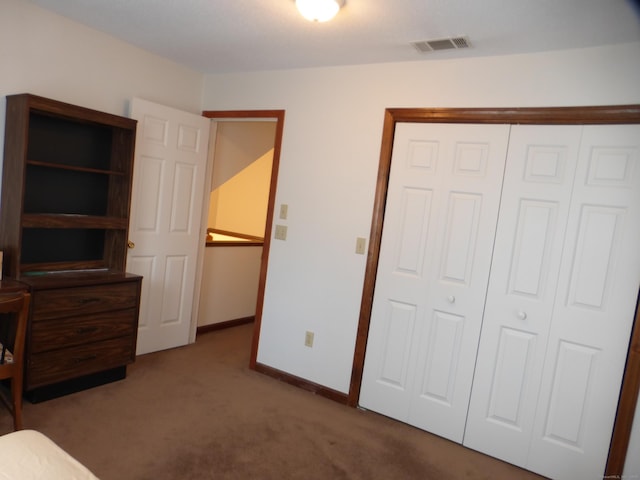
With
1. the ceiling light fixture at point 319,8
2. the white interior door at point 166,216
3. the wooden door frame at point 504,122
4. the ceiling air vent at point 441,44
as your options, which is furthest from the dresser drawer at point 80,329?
the ceiling air vent at point 441,44

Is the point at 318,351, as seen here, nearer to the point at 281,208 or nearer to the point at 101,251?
the point at 281,208

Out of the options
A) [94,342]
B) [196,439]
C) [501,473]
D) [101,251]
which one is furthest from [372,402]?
[101,251]

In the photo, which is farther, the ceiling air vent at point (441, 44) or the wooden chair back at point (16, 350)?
the ceiling air vent at point (441, 44)

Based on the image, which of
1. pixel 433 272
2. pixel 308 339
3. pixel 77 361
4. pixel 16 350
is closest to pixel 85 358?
pixel 77 361

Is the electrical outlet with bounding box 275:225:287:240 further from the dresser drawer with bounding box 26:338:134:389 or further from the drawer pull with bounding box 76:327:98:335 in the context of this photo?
the drawer pull with bounding box 76:327:98:335

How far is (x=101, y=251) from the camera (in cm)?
313

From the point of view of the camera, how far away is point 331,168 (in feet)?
10.1

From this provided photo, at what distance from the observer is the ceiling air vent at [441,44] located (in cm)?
237

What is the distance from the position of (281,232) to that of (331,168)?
62 cm

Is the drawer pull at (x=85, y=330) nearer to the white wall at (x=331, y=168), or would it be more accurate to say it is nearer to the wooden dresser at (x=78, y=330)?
the wooden dresser at (x=78, y=330)

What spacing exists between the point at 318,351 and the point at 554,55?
7.74ft

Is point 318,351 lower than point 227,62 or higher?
lower

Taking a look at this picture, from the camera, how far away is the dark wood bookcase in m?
2.48

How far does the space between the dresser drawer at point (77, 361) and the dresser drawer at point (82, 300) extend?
0.23 m
